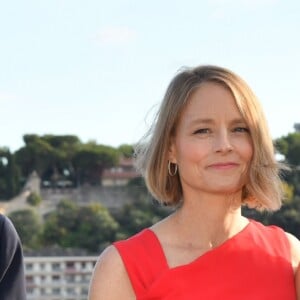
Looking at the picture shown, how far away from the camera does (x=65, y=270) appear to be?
113 ft

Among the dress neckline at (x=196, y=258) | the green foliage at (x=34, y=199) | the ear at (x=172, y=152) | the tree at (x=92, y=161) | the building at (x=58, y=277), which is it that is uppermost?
the ear at (x=172, y=152)

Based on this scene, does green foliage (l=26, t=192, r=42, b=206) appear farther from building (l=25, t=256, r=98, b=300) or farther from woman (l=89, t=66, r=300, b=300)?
woman (l=89, t=66, r=300, b=300)

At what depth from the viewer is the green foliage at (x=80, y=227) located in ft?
117

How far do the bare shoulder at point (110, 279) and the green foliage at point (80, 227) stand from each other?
33.7 meters

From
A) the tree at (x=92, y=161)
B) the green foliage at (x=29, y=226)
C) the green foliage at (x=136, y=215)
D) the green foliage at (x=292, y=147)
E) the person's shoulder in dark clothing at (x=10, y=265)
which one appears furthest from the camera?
the tree at (x=92, y=161)

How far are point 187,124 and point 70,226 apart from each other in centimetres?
3644

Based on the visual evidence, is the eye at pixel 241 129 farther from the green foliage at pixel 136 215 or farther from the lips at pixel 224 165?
the green foliage at pixel 136 215

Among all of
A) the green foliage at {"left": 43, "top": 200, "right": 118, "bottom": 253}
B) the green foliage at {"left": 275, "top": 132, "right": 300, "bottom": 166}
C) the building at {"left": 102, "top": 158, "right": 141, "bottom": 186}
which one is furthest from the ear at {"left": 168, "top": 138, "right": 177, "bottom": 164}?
the building at {"left": 102, "top": 158, "right": 141, "bottom": 186}

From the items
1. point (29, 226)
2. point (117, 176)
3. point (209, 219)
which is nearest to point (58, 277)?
point (29, 226)

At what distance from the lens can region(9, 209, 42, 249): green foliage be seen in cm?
3678

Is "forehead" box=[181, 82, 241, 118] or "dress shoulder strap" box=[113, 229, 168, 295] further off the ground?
"forehead" box=[181, 82, 241, 118]

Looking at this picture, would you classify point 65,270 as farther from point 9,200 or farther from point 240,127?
point 240,127

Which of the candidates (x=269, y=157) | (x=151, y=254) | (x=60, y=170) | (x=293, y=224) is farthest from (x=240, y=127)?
(x=60, y=170)

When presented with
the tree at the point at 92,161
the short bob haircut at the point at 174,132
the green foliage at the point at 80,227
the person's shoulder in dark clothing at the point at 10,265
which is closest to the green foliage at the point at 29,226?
the green foliage at the point at 80,227
